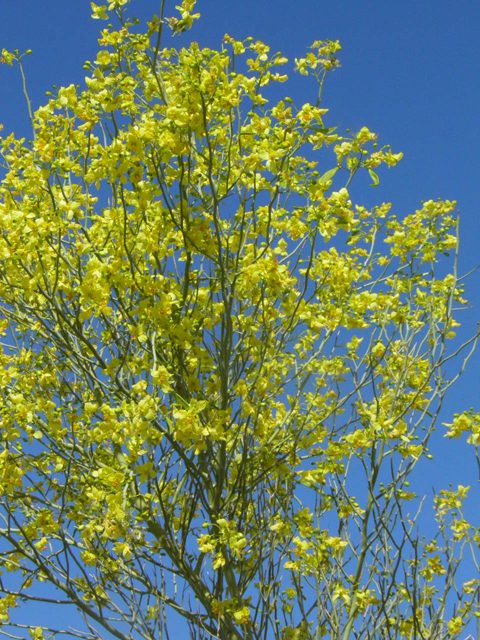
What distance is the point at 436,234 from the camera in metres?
4.16

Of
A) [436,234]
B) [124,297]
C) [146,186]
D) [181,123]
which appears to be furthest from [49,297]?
[436,234]

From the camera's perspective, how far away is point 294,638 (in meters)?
3.17

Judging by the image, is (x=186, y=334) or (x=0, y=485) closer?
(x=186, y=334)

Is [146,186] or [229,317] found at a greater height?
[146,186]

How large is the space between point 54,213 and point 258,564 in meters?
2.05

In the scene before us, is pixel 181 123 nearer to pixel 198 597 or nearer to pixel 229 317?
pixel 229 317

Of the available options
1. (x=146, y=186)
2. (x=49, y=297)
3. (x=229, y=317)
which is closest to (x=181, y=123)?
(x=146, y=186)

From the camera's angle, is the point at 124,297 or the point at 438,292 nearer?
the point at 124,297

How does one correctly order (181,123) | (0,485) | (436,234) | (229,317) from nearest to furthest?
(181,123)
(229,317)
(0,485)
(436,234)

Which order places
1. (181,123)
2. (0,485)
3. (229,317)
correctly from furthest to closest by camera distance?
1. (0,485)
2. (229,317)
3. (181,123)

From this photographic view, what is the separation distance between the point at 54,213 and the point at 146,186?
0.63m

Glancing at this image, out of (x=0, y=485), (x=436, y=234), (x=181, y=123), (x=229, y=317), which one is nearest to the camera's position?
(x=181, y=123)

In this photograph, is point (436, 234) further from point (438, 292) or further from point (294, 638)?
point (294, 638)

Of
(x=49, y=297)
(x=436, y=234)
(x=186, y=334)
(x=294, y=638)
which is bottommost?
(x=294, y=638)
